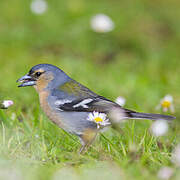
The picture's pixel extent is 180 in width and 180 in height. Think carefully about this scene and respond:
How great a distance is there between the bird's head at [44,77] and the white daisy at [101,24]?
3519 mm

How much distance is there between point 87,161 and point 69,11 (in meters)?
5.59

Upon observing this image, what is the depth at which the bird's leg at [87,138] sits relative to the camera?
380cm

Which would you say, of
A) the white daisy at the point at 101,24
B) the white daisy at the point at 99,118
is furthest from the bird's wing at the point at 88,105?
the white daisy at the point at 101,24

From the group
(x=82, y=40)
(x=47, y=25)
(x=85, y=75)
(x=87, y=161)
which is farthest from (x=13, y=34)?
(x=87, y=161)

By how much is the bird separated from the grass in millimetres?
116

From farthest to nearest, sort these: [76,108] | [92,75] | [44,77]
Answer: [92,75] → [44,77] → [76,108]

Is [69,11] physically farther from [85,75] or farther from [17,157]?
[17,157]

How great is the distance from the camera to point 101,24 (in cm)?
791

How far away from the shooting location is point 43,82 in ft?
14.8

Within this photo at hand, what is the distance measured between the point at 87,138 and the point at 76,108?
14.6 inches

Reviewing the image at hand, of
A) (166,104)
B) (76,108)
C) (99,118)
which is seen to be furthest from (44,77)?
(166,104)

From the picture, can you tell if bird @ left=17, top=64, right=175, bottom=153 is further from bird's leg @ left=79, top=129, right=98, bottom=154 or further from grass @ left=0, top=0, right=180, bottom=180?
grass @ left=0, top=0, right=180, bottom=180

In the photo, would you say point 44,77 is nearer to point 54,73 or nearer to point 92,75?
point 54,73

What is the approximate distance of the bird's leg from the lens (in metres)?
3.80
